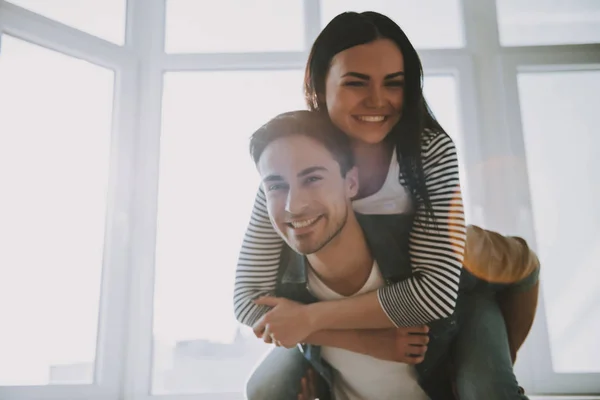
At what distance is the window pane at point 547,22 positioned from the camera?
1.33m

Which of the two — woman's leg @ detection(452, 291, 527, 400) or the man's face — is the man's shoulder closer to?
the man's face

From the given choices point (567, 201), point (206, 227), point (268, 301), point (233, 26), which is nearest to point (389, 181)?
point (268, 301)

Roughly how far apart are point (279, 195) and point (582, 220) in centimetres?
86

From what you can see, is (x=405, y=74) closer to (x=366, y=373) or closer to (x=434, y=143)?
(x=434, y=143)

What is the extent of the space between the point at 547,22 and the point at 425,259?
98 centimetres

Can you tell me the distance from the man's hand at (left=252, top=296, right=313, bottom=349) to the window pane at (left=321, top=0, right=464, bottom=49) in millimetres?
849

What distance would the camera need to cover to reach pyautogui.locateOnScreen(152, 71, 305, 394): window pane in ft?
3.47

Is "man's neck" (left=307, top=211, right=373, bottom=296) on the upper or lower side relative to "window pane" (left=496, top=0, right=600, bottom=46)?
lower

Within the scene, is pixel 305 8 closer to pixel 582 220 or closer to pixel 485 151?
pixel 485 151

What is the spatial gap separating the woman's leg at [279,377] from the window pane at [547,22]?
1.00 meters

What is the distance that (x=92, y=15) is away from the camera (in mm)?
1342

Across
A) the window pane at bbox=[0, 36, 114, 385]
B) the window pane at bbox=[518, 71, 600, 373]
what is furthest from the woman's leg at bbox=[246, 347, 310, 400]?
the window pane at bbox=[518, 71, 600, 373]

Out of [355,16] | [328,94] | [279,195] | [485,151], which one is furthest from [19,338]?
[485,151]

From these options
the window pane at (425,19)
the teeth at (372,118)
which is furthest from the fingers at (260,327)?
the window pane at (425,19)
